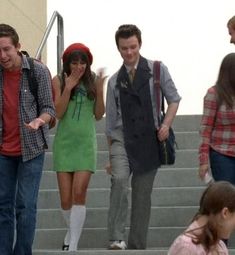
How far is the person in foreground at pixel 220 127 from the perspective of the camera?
7.12m

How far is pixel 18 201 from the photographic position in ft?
23.4

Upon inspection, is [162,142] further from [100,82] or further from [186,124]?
[186,124]

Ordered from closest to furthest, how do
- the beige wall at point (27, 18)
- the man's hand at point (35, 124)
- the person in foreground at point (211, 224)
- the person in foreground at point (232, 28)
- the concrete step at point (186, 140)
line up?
the person in foreground at point (211, 224) < the man's hand at point (35, 124) < the person in foreground at point (232, 28) < the concrete step at point (186, 140) < the beige wall at point (27, 18)

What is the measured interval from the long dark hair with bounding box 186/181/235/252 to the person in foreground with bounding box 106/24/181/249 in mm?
2840

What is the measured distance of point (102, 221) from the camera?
30.2 ft

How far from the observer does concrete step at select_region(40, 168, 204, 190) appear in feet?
32.3

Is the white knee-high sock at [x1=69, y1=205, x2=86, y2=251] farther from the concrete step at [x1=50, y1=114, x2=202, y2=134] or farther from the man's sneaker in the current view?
the concrete step at [x1=50, y1=114, x2=202, y2=134]

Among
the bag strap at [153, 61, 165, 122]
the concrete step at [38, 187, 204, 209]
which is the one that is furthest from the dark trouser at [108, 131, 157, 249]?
the concrete step at [38, 187, 204, 209]

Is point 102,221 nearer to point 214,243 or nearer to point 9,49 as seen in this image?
point 9,49

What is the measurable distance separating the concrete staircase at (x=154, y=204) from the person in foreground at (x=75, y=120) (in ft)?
2.79

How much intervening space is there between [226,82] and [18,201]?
1.58 m

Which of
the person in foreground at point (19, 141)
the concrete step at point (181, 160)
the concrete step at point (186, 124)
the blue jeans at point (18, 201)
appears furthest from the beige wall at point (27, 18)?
the blue jeans at point (18, 201)

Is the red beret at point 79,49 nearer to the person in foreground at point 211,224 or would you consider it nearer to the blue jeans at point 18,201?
the blue jeans at point 18,201

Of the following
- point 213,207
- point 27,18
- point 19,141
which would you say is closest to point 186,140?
point 19,141
